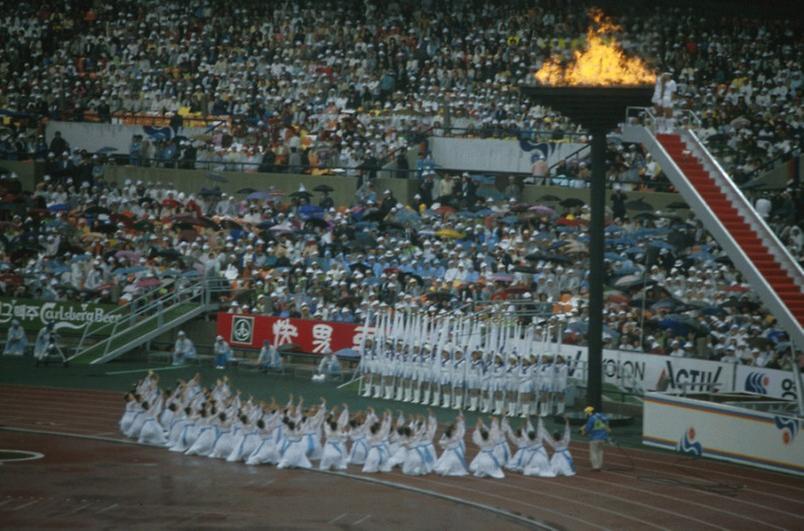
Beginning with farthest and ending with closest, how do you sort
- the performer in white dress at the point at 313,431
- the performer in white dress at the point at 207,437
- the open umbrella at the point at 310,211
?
1. the open umbrella at the point at 310,211
2. the performer in white dress at the point at 207,437
3. the performer in white dress at the point at 313,431

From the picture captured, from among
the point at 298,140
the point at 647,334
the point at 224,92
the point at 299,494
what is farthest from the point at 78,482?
the point at 224,92

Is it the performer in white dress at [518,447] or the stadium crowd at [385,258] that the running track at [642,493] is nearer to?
the performer in white dress at [518,447]

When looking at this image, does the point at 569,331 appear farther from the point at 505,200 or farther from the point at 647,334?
the point at 505,200

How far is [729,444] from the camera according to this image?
27703 millimetres

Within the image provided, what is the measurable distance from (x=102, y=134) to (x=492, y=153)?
1379cm

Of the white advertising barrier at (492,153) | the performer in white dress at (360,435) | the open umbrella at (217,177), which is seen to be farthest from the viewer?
the open umbrella at (217,177)

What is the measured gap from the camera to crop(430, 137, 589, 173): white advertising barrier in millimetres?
43594

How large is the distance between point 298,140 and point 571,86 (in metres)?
19.1

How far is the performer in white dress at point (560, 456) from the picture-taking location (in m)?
26.3

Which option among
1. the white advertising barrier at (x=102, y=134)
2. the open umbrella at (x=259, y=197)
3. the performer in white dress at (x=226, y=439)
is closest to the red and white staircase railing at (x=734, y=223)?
the performer in white dress at (x=226, y=439)

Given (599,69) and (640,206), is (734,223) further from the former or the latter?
(640,206)

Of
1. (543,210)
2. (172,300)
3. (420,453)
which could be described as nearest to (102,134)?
(172,300)

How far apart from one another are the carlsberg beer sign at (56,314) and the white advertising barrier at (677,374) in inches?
558

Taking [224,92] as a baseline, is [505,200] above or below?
below
